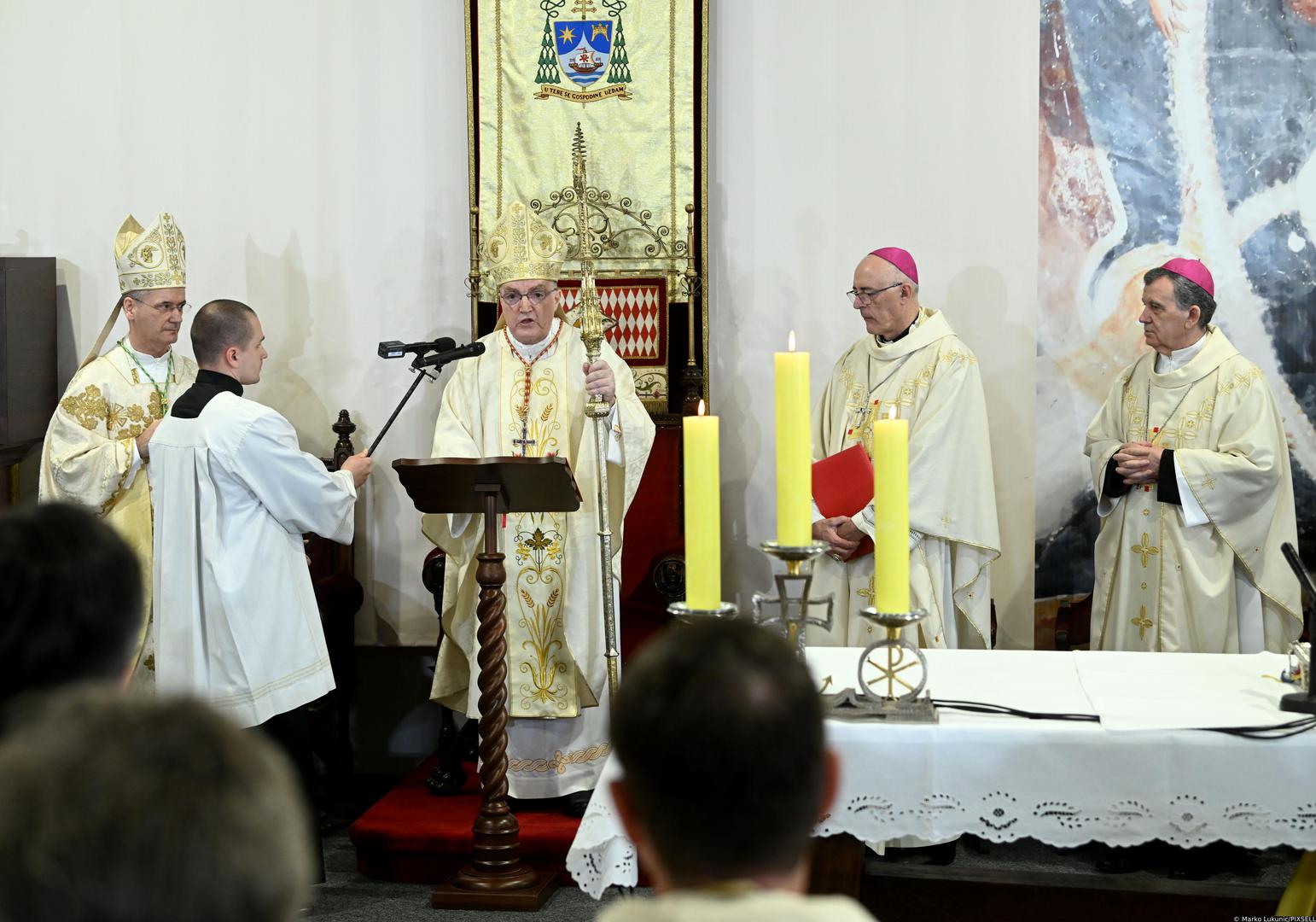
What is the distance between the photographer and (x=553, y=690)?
5.58 meters

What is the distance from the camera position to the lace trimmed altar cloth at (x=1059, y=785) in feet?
9.12

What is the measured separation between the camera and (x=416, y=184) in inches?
265

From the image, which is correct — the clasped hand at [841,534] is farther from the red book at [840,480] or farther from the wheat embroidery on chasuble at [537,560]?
the red book at [840,480]

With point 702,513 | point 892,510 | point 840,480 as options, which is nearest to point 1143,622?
point 840,480

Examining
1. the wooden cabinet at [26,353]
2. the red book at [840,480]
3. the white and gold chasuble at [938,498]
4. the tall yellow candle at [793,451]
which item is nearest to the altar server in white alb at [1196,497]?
the white and gold chasuble at [938,498]

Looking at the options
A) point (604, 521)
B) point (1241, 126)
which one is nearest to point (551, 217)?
point (604, 521)

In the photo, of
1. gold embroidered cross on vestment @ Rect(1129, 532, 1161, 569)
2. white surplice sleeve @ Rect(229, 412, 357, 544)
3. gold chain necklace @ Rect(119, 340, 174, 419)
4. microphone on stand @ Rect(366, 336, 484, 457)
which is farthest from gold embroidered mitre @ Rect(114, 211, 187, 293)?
gold embroidered cross on vestment @ Rect(1129, 532, 1161, 569)

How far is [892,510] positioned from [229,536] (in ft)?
10.1

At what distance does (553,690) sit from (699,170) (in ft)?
8.13

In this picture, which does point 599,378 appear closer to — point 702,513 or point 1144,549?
point 1144,549

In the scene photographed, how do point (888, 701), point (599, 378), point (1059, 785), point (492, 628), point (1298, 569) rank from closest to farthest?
point (1059, 785) < point (888, 701) < point (1298, 569) < point (492, 628) < point (599, 378)

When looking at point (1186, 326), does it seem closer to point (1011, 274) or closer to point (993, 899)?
point (1011, 274)

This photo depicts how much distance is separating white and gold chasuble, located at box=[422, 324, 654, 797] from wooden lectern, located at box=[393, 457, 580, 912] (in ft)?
1.92

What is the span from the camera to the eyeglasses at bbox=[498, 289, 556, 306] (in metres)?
5.68
